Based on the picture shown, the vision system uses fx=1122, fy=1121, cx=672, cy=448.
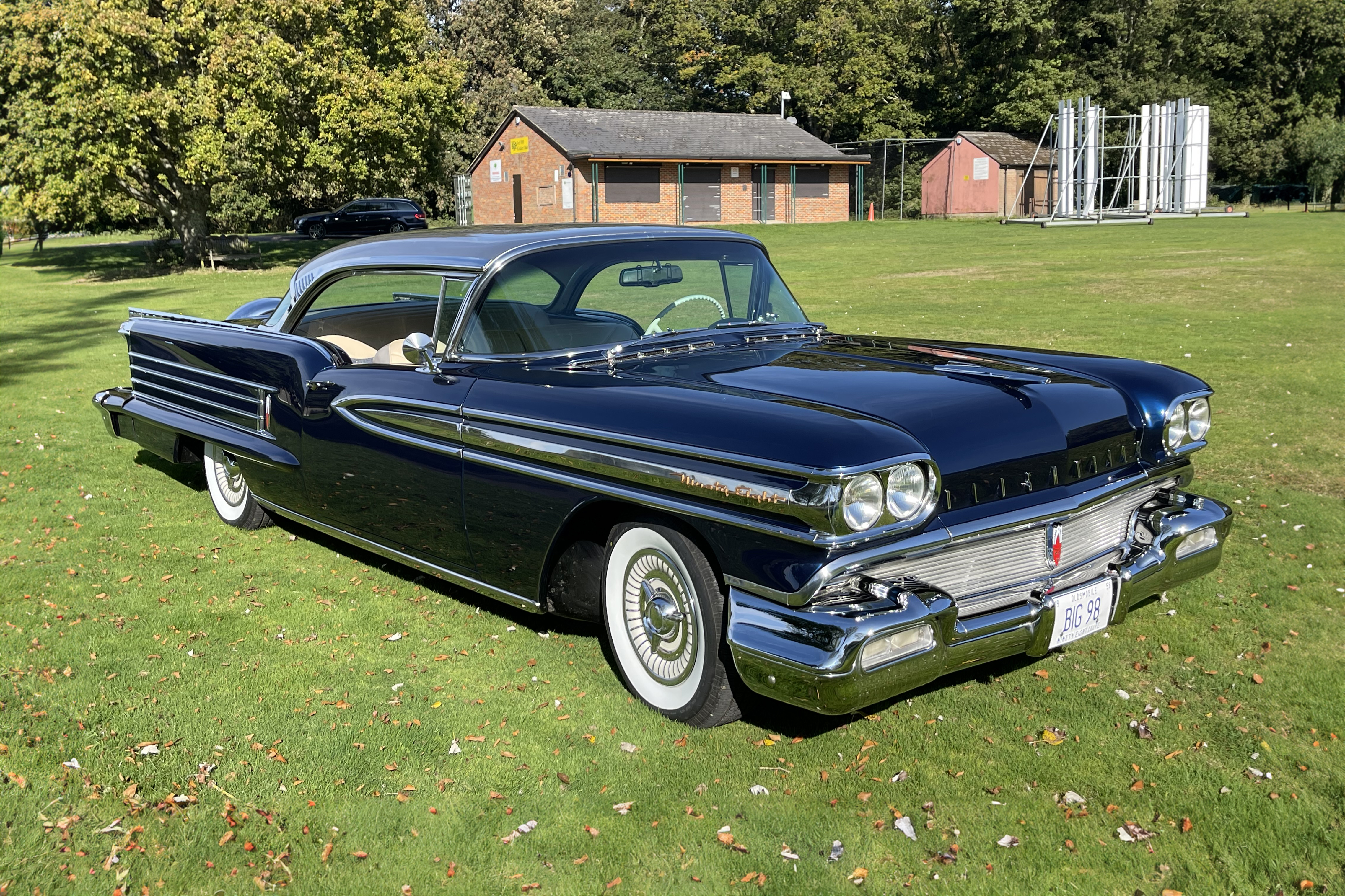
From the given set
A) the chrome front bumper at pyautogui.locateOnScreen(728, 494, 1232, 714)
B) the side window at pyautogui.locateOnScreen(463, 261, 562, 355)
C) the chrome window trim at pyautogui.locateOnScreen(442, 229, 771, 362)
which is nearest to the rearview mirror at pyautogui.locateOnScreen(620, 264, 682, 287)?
the chrome window trim at pyautogui.locateOnScreen(442, 229, 771, 362)

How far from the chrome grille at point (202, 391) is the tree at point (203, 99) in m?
17.7

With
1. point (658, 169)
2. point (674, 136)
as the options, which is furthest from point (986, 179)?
point (658, 169)

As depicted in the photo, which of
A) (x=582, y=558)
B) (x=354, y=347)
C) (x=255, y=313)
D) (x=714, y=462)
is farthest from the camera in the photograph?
(x=255, y=313)

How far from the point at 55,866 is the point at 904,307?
12.7 metres

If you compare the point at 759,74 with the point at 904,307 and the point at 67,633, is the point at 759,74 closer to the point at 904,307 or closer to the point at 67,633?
the point at 904,307

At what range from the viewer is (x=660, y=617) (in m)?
3.65

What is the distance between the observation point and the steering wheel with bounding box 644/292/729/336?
4441mm

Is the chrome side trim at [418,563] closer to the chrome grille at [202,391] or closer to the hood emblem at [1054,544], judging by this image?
the chrome grille at [202,391]

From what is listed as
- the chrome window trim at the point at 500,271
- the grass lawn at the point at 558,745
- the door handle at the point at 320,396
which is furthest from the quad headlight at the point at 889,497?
the door handle at the point at 320,396

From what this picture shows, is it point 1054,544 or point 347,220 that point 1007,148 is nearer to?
point 347,220

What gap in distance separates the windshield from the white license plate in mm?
1777

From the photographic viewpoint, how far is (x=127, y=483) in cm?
703

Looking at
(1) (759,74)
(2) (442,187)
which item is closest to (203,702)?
(2) (442,187)

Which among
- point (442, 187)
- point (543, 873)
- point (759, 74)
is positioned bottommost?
point (543, 873)
